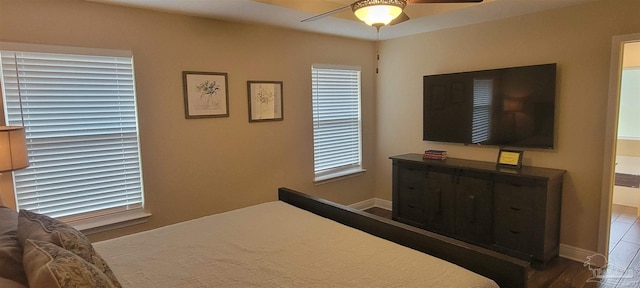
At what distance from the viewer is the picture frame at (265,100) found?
11.9 feet

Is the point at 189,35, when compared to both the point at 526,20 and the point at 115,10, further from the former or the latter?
the point at 526,20

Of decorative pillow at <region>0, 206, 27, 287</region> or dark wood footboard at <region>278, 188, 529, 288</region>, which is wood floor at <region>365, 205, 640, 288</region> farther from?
decorative pillow at <region>0, 206, 27, 287</region>

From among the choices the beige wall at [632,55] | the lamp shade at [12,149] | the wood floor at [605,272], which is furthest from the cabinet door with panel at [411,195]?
the beige wall at [632,55]

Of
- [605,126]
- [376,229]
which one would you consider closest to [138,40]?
[376,229]

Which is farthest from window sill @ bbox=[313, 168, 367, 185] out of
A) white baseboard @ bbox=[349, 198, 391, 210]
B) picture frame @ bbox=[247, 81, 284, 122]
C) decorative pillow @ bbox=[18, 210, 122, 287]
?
decorative pillow @ bbox=[18, 210, 122, 287]

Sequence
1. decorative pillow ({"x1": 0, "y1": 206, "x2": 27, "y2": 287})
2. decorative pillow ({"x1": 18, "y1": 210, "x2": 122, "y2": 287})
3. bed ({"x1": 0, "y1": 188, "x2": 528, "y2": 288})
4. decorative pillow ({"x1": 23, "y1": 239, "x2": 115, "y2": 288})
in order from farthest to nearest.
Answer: bed ({"x1": 0, "y1": 188, "x2": 528, "y2": 288})
decorative pillow ({"x1": 18, "y1": 210, "x2": 122, "y2": 287})
decorative pillow ({"x1": 0, "y1": 206, "x2": 27, "y2": 287})
decorative pillow ({"x1": 23, "y1": 239, "x2": 115, "y2": 288})

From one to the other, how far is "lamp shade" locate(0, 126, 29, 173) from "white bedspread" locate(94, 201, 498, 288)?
72 cm

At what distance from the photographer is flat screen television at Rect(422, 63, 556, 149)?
127 inches

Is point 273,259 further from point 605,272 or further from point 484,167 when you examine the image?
point 605,272

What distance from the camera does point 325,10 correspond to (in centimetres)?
335

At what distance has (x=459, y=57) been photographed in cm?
388

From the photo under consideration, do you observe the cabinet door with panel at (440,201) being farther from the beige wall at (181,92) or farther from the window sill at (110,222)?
the window sill at (110,222)

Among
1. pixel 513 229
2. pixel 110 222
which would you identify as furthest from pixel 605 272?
pixel 110 222

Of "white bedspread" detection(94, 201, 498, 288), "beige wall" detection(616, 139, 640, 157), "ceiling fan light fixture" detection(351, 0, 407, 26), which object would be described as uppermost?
"ceiling fan light fixture" detection(351, 0, 407, 26)
